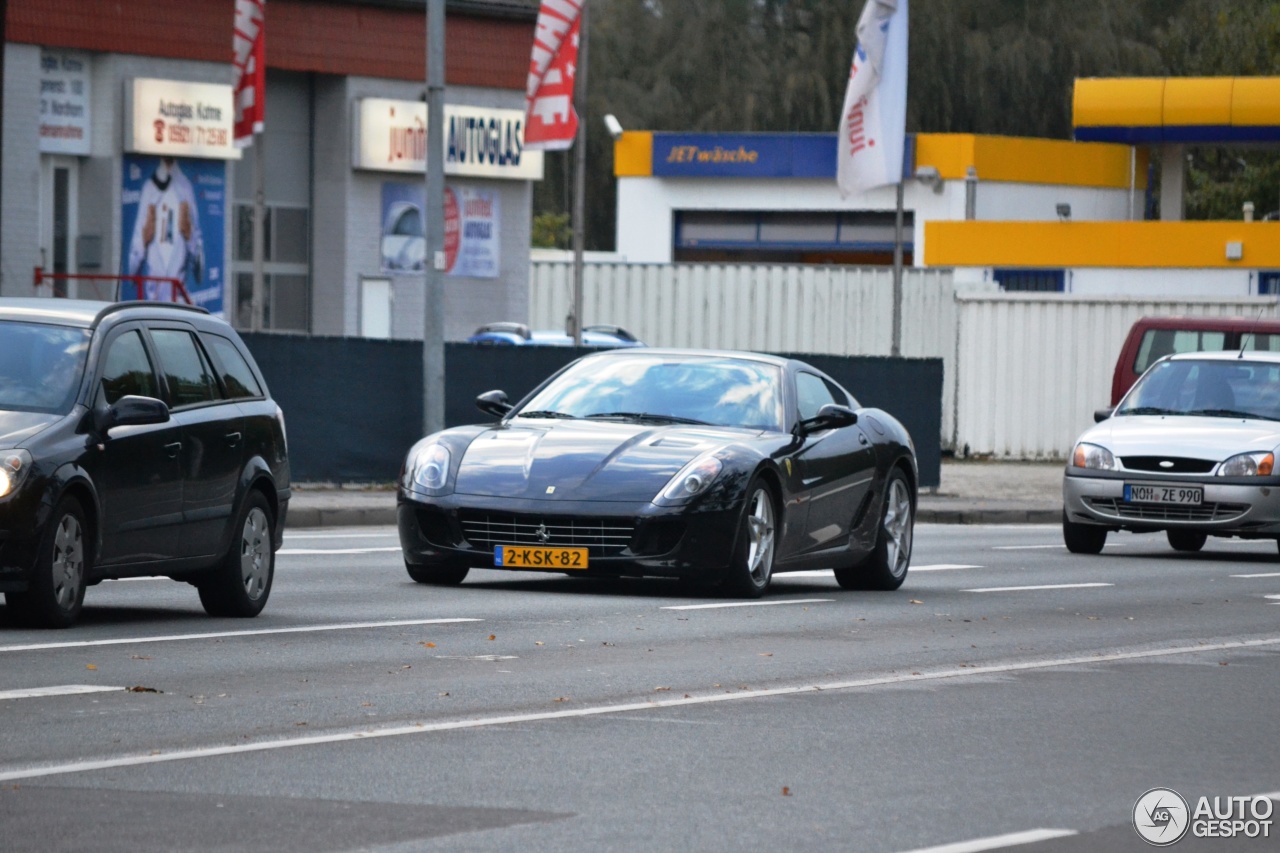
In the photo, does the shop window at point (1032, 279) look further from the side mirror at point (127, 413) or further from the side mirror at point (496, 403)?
the side mirror at point (127, 413)

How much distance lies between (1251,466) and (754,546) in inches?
247

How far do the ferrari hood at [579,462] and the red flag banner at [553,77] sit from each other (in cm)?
1493

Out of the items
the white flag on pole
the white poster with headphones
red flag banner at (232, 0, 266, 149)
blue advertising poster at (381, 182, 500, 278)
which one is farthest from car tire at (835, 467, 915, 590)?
blue advertising poster at (381, 182, 500, 278)

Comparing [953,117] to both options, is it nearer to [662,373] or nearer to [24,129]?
[24,129]

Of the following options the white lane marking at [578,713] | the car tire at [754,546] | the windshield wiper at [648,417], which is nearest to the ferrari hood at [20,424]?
the white lane marking at [578,713]

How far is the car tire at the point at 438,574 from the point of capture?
14109mm

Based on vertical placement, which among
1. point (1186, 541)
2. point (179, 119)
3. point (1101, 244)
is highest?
point (179, 119)

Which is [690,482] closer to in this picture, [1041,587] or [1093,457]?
[1041,587]

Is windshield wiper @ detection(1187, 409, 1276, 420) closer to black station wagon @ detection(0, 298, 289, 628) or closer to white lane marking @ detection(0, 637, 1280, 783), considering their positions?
white lane marking @ detection(0, 637, 1280, 783)

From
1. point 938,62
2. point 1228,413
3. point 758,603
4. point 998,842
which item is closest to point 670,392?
point 758,603

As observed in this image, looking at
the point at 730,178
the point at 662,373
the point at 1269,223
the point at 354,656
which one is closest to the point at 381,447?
the point at 662,373

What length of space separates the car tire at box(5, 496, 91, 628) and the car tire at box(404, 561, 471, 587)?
10.7 feet

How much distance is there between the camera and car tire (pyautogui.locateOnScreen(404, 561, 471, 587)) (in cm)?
1411

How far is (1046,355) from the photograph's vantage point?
35.8 metres
